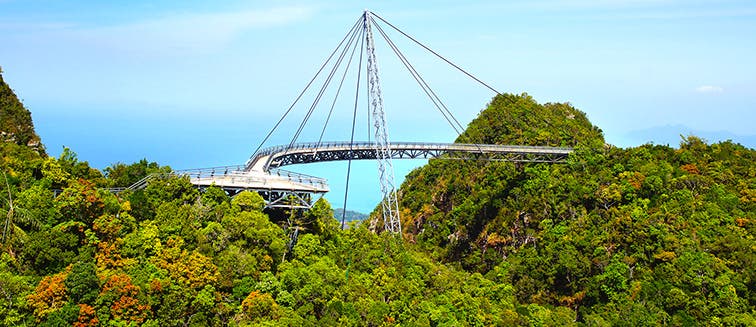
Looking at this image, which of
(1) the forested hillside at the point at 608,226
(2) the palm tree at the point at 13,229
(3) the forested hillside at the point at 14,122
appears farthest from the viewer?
(3) the forested hillside at the point at 14,122

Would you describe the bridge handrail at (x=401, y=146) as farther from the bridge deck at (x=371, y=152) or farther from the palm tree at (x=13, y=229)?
the palm tree at (x=13, y=229)

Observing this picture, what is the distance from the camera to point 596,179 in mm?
58969

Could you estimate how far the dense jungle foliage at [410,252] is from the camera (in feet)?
106

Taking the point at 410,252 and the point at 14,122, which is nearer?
the point at 410,252

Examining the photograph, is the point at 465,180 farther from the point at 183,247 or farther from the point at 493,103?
the point at 183,247

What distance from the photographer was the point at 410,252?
160ft

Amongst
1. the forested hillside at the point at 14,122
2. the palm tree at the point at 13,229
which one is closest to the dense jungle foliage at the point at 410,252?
the palm tree at the point at 13,229

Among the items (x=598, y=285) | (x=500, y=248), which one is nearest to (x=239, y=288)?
(x=598, y=285)

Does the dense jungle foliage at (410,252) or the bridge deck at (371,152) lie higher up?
the bridge deck at (371,152)

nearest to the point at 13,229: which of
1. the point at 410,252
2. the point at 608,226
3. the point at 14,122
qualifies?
the point at 14,122

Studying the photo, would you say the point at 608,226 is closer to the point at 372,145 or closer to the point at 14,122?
the point at 372,145

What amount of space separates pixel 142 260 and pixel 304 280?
6933mm

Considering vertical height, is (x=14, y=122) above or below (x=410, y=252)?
above

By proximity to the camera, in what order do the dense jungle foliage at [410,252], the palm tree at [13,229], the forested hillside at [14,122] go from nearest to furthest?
1. the dense jungle foliage at [410,252]
2. the palm tree at [13,229]
3. the forested hillside at [14,122]
